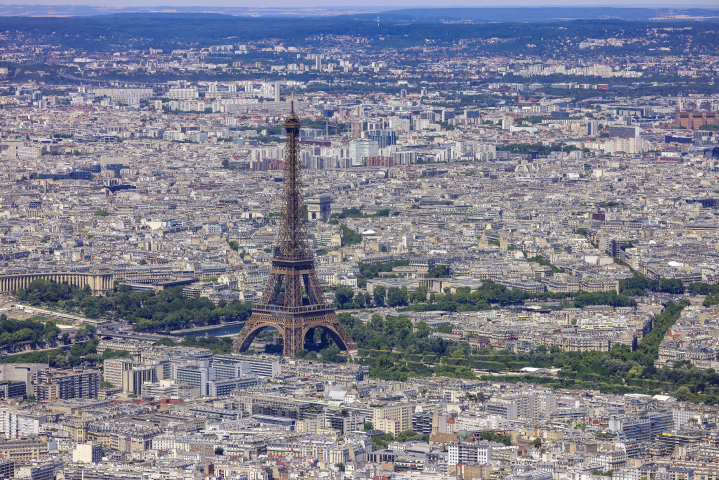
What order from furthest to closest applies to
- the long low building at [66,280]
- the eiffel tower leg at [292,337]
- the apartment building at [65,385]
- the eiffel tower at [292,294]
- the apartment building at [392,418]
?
the long low building at [66,280]
the eiffel tower at [292,294]
the eiffel tower leg at [292,337]
the apartment building at [65,385]
the apartment building at [392,418]

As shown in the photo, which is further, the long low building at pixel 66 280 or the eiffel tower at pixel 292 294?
the long low building at pixel 66 280

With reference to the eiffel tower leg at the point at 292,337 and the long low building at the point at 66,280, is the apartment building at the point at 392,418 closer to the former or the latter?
the eiffel tower leg at the point at 292,337

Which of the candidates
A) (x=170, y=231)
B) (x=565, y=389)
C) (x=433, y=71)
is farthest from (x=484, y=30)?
(x=565, y=389)

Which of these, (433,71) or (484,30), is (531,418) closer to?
(433,71)

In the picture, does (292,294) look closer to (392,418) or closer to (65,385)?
(65,385)

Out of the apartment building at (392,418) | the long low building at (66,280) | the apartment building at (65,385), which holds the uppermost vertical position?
the apartment building at (392,418)

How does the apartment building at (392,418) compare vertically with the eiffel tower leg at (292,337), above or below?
above

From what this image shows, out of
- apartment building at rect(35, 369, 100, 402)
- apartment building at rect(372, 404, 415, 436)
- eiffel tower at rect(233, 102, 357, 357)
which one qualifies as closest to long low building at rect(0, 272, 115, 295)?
eiffel tower at rect(233, 102, 357, 357)

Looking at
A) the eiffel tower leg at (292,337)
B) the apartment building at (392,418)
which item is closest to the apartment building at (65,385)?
the eiffel tower leg at (292,337)
